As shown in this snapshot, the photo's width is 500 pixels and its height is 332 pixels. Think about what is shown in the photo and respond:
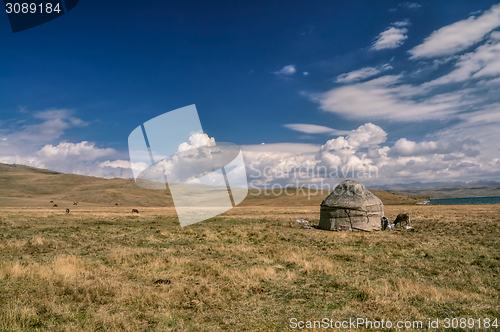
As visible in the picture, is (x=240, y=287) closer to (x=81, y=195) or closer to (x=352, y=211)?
(x=352, y=211)

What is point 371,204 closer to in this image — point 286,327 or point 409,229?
point 409,229

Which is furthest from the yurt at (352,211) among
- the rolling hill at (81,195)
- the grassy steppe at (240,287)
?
the rolling hill at (81,195)

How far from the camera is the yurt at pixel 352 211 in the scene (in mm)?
22969

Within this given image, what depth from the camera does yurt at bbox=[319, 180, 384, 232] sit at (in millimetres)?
22969

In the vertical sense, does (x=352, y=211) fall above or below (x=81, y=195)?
above

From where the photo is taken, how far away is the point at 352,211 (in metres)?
23.0

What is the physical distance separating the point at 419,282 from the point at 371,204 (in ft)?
48.2

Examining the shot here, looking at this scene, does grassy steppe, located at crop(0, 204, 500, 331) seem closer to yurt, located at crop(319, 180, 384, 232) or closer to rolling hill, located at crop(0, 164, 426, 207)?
yurt, located at crop(319, 180, 384, 232)

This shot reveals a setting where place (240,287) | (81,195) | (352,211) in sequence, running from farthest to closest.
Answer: (81,195)
(352,211)
(240,287)

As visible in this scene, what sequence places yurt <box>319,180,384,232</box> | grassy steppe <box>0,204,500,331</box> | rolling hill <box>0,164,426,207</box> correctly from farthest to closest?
rolling hill <box>0,164,426,207</box>, yurt <box>319,180,384,232</box>, grassy steppe <box>0,204,500,331</box>

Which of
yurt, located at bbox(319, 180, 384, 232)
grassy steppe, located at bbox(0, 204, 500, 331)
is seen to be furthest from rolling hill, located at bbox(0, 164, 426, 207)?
grassy steppe, located at bbox(0, 204, 500, 331)

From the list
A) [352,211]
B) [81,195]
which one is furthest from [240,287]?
[81,195]

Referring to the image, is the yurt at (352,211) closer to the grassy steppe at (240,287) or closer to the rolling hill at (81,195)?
the grassy steppe at (240,287)

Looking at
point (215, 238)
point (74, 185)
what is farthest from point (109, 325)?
point (74, 185)
